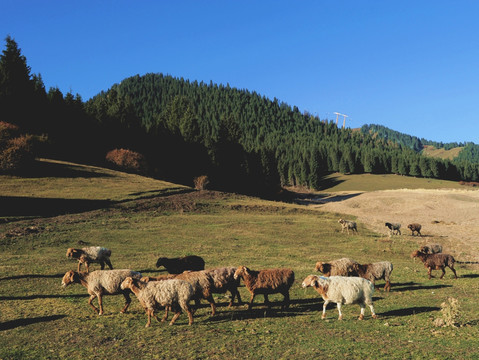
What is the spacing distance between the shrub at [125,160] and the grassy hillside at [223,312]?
43.3 m

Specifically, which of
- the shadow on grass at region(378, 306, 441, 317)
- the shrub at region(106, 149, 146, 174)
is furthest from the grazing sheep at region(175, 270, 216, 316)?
the shrub at region(106, 149, 146, 174)

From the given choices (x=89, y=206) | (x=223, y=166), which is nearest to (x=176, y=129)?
(x=223, y=166)

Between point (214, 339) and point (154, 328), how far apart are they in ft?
8.31

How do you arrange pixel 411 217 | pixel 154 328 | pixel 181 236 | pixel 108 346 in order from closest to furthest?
pixel 108 346
pixel 154 328
pixel 181 236
pixel 411 217

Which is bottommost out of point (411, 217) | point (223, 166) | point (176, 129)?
point (411, 217)

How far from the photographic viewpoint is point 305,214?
54.7m

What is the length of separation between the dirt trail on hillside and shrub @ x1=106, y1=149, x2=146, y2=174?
4469 cm

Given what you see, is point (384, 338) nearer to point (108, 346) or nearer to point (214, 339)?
point (214, 339)

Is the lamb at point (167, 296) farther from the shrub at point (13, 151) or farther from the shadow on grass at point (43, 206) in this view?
the shrub at point (13, 151)

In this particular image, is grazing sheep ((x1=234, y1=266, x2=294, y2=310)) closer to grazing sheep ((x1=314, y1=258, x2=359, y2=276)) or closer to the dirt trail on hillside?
grazing sheep ((x1=314, y1=258, x2=359, y2=276))

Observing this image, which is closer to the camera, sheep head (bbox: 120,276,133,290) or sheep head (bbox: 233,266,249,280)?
sheep head (bbox: 120,276,133,290)

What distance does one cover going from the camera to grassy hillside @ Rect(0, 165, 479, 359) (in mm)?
10062

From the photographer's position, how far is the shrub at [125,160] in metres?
78.0

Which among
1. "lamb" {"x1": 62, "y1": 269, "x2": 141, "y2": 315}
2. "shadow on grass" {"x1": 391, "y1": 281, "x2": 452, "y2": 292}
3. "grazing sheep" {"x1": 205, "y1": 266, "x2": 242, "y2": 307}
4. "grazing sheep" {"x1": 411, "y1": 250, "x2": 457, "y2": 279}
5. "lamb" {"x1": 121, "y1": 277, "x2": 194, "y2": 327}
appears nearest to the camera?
"lamb" {"x1": 121, "y1": 277, "x2": 194, "y2": 327}
